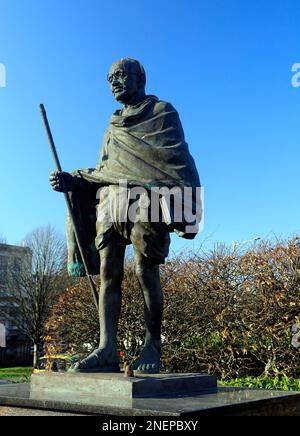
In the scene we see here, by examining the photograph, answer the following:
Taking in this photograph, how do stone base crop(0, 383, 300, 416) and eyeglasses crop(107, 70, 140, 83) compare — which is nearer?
stone base crop(0, 383, 300, 416)

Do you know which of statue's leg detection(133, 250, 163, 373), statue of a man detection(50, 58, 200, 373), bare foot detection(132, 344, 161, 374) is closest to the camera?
bare foot detection(132, 344, 161, 374)

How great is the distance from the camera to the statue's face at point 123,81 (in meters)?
5.45

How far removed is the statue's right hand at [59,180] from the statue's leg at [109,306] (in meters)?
0.72

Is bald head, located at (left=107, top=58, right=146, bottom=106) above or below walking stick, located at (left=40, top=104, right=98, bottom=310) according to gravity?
above

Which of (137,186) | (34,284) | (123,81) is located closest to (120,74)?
(123,81)

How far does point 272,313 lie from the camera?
507 inches

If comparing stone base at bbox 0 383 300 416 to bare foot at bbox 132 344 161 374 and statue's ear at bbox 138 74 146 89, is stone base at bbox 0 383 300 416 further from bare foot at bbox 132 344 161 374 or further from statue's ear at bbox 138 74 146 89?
statue's ear at bbox 138 74 146 89

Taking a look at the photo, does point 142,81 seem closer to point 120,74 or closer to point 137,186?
point 120,74

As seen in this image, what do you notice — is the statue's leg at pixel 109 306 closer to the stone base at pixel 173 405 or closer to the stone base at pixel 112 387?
the stone base at pixel 112 387

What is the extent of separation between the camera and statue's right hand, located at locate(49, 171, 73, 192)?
17.7 ft

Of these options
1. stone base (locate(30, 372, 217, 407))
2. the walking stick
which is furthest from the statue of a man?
stone base (locate(30, 372, 217, 407))

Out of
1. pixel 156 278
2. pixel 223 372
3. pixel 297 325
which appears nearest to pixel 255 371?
pixel 223 372

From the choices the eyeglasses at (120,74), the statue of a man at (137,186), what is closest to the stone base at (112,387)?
the statue of a man at (137,186)

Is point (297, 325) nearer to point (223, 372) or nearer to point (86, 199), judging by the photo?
point (223, 372)
